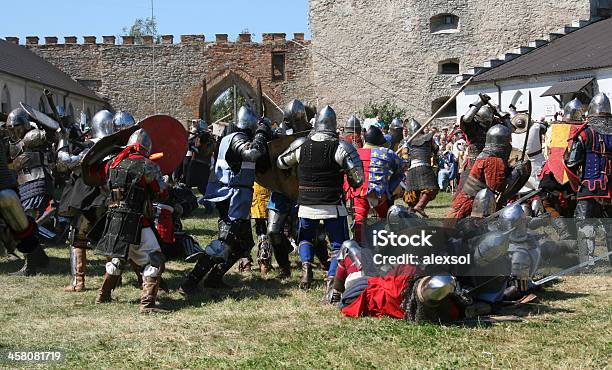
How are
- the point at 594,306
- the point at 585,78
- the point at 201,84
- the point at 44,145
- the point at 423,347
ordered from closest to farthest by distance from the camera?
the point at 423,347
the point at 594,306
the point at 44,145
the point at 585,78
the point at 201,84

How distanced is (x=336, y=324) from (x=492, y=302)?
110 cm

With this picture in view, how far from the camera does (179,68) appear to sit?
1382 inches

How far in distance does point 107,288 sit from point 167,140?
1305mm

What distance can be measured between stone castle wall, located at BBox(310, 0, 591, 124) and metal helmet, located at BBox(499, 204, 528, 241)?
25826 millimetres

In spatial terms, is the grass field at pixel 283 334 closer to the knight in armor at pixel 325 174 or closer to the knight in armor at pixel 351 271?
the knight in armor at pixel 351 271

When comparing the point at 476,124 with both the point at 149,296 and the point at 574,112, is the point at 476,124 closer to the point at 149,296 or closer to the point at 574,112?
the point at 574,112

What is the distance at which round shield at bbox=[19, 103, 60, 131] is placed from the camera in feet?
26.7

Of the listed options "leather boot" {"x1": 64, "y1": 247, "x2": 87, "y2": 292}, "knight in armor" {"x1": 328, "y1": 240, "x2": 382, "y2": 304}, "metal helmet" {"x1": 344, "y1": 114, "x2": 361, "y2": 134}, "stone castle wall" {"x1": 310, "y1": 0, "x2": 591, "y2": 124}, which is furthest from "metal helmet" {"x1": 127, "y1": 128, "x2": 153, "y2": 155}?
"stone castle wall" {"x1": 310, "y1": 0, "x2": 591, "y2": 124}

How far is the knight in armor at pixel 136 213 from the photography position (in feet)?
19.7

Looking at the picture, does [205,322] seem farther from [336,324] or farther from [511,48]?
[511,48]

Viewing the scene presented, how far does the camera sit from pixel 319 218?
6691 mm

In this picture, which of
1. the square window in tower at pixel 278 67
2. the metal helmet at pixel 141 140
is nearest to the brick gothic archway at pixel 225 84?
the square window in tower at pixel 278 67

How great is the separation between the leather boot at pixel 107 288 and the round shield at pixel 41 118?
241 cm

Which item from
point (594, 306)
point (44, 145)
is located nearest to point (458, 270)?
point (594, 306)
